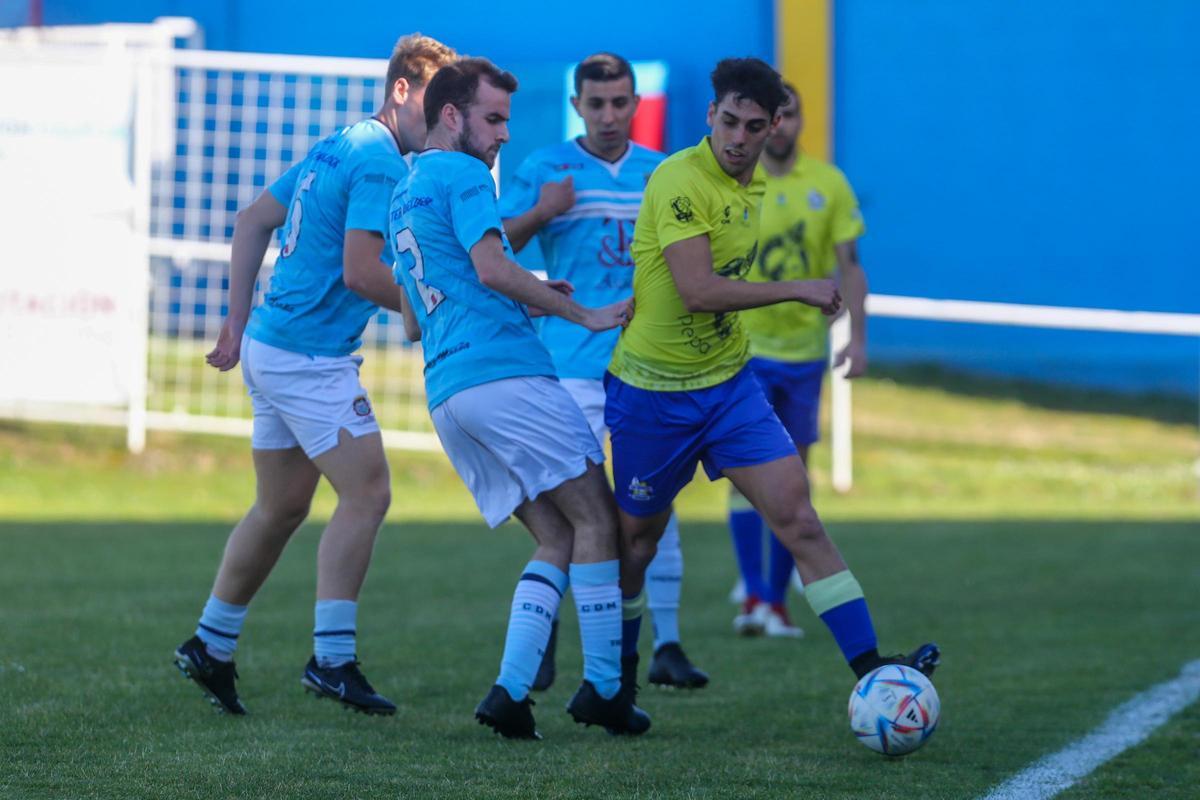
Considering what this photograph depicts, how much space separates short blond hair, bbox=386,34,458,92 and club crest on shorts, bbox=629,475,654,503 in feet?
4.77

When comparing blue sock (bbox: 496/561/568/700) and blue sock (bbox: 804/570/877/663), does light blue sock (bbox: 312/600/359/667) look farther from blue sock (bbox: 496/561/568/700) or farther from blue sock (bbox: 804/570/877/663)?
blue sock (bbox: 804/570/877/663)

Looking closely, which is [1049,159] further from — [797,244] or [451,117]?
[451,117]

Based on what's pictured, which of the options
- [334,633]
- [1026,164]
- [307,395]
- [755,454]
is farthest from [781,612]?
[1026,164]

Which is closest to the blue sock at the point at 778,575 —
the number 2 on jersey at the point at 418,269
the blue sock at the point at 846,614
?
the blue sock at the point at 846,614

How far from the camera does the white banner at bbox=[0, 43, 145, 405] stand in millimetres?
13461

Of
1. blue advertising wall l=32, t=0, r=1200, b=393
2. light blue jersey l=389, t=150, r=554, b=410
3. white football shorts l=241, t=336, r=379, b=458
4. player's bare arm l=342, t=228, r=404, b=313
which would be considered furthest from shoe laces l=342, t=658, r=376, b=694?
blue advertising wall l=32, t=0, r=1200, b=393

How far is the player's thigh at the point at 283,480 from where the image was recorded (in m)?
6.10

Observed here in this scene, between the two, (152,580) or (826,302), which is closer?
(826,302)

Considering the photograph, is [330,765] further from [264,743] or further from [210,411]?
[210,411]

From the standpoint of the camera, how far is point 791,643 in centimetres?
792

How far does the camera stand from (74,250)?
1349cm

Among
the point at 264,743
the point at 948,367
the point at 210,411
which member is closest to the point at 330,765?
the point at 264,743

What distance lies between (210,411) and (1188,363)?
32.1 ft

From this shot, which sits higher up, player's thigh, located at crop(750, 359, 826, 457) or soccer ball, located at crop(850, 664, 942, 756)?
player's thigh, located at crop(750, 359, 826, 457)
